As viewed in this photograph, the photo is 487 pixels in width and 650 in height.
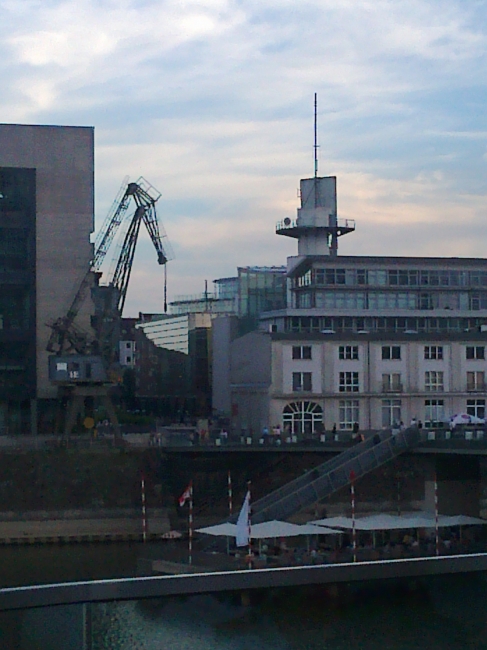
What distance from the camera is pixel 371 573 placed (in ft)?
14.8

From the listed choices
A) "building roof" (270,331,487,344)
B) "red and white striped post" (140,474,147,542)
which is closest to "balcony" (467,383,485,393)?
"building roof" (270,331,487,344)

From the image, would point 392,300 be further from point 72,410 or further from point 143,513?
point 143,513

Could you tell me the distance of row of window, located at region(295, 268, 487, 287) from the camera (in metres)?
46.1

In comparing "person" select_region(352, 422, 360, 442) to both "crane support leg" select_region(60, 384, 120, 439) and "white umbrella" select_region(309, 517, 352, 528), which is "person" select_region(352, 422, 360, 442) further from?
"crane support leg" select_region(60, 384, 120, 439)

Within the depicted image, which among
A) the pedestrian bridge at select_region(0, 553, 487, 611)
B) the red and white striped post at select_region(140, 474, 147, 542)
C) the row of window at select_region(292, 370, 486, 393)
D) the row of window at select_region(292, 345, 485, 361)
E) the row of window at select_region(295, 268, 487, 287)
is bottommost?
the red and white striped post at select_region(140, 474, 147, 542)

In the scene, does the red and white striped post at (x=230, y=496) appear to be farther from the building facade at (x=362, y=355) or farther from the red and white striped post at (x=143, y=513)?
the building facade at (x=362, y=355)

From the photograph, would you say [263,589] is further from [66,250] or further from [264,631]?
[66,250]

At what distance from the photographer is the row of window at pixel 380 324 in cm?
4478

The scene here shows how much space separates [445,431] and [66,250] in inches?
690

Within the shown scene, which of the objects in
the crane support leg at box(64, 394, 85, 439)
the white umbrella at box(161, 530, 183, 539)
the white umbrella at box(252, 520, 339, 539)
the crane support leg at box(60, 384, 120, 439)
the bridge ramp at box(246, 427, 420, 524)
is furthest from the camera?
the crane support leg at box(60, 384, 120, 439)

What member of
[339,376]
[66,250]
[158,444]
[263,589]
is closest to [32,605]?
[263,589]

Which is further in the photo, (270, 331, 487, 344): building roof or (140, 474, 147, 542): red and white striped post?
(270, 331, 487, 344): building roof

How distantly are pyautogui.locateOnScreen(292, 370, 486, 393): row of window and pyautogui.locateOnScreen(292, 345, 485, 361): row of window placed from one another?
0.52 m

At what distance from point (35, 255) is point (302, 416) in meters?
11.8
